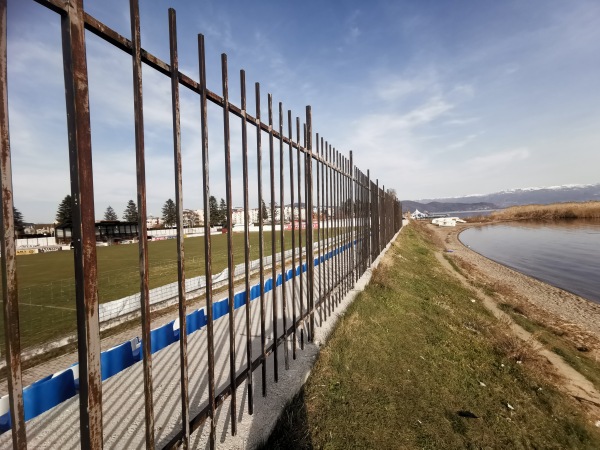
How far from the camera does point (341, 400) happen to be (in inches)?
128

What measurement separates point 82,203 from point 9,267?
0.32 metres

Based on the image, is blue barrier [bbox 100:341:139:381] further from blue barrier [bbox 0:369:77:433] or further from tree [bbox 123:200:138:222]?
tree [bbox 123:200:138:222]

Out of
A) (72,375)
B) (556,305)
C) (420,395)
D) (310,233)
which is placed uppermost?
(310,233)

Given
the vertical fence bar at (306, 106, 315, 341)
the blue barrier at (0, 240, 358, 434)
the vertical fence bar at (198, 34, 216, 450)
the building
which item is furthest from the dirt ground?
the building

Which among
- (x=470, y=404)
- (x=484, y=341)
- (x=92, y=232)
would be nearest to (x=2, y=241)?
(x=92, y=232)

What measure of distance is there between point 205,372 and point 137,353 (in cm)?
115

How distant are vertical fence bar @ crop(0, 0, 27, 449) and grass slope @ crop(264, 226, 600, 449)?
74.8 inches

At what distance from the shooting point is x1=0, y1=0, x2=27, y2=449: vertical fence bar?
103 centimetres

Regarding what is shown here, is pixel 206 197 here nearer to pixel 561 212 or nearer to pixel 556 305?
pixel 556 305

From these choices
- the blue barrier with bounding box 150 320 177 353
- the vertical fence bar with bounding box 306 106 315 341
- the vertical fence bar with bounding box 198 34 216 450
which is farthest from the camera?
the blue barrier with bounding box 150 320 177 353

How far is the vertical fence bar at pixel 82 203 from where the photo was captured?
121 centimetres

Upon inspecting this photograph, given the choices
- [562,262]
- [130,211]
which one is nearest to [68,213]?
[130,211]

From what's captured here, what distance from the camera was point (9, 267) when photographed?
1.07m

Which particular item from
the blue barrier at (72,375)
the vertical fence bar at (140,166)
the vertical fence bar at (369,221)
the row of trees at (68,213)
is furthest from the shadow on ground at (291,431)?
the row of trees at (68,213)
